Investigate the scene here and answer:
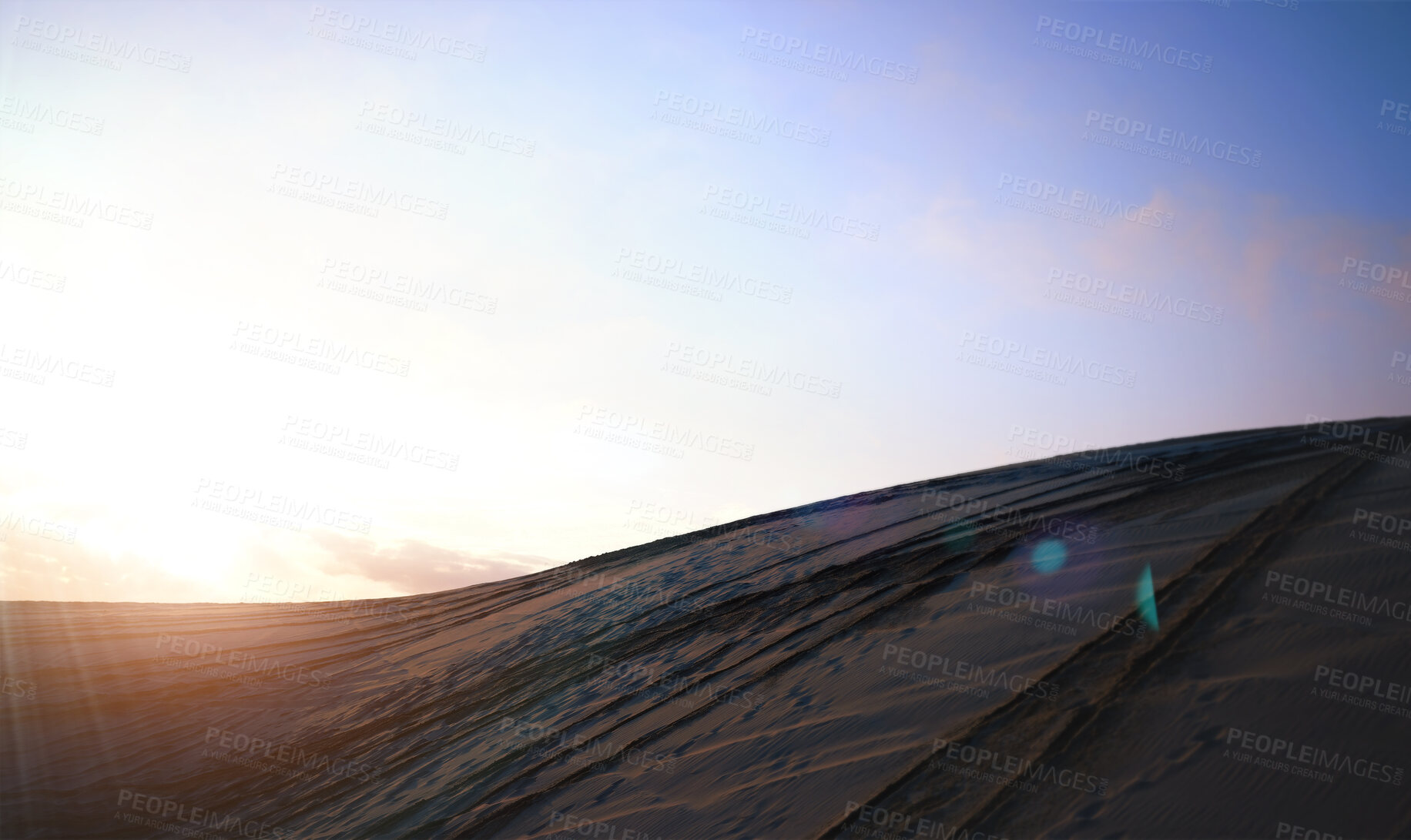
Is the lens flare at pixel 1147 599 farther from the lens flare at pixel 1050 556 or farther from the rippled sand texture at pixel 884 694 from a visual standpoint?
the lens flare at pixel 1050 556

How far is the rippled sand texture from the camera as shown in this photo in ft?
9.05

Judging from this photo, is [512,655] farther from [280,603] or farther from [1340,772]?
[280,603]

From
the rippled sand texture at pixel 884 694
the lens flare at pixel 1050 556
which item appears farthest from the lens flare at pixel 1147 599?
the lens flare at pixel 1050 556

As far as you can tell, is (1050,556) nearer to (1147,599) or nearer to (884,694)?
(1147,599)

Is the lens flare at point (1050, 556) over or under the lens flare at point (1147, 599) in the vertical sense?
over

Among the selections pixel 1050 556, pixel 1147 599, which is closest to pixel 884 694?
pixel 1147 599

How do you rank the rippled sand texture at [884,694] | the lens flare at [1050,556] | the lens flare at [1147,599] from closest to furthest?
the rippled sand texture at [884,694] → the lens flare at [1147,599] → the lens flare at [1050,556]

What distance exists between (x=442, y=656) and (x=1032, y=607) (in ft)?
17.4

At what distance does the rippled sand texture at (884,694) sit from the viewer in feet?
9.05

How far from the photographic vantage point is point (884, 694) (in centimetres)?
370

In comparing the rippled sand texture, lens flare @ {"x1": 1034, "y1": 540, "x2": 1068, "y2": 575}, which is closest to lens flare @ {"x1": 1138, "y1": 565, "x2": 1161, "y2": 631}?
the rippled sand texture

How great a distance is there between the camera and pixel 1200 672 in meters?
3.06

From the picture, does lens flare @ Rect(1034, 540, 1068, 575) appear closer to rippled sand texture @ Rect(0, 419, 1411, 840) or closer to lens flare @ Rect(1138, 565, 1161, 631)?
rippled sand texture @ Rect(0, 419, 1411, 840)

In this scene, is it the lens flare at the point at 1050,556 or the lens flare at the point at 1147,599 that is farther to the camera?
the lens flare at the point at 1050,556
